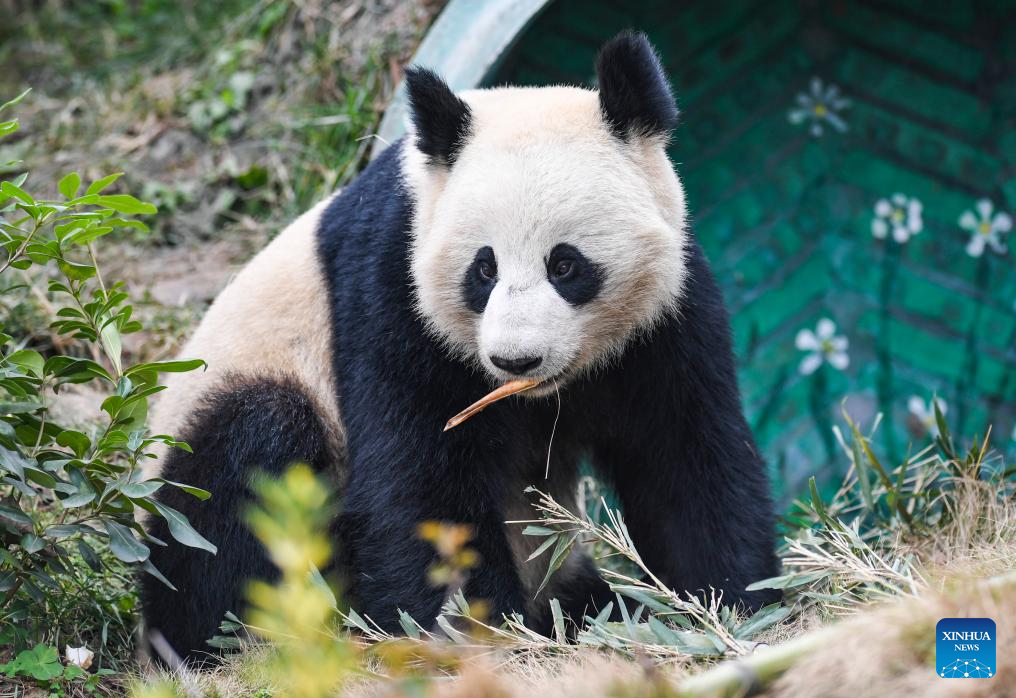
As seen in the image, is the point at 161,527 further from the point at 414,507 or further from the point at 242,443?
the point at 414,507

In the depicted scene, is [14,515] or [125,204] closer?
[14,515]

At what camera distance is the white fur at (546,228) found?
3.30 metres

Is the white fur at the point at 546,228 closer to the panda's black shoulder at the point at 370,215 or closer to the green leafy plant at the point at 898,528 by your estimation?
the panda's black shoulder at the point at 370,215

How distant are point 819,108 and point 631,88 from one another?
333 centimetres

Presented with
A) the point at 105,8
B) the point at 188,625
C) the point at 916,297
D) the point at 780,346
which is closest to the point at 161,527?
the point at 188,625

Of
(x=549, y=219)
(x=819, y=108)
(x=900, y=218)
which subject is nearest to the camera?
(x=549, y=219)

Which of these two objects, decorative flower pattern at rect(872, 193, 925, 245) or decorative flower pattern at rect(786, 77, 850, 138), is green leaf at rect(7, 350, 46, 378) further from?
decorative flower pattern at rect(872, 193, 925, 245)

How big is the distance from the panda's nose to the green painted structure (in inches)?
121

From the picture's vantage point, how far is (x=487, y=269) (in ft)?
11.3

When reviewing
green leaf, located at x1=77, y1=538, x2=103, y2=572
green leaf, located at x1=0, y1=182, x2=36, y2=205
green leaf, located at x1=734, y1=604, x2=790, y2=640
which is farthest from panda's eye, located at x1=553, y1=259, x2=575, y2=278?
green leaf, located at x1=77, y1=538, x2=103, y2=572

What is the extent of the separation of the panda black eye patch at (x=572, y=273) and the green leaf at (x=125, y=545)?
60.2 inches

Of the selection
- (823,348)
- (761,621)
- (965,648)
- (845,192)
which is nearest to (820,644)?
(965,648)

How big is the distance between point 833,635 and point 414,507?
1622mm

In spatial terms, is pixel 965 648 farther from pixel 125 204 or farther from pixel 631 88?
pixel 125 204
